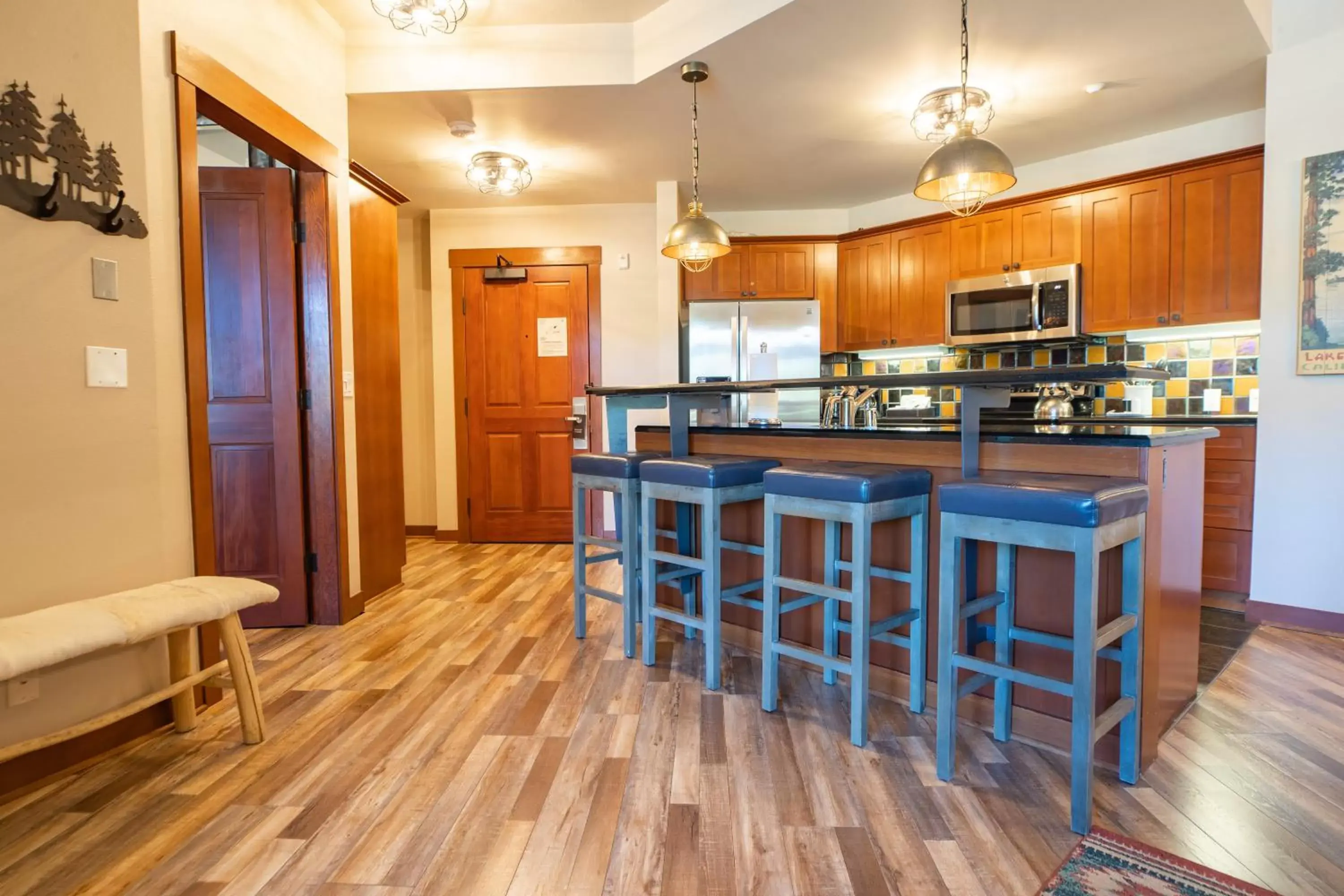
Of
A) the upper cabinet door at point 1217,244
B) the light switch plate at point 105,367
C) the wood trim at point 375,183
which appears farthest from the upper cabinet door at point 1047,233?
the light switch plate at point 105,367

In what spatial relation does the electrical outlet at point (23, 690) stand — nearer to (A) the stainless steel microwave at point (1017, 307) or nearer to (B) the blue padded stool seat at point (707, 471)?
(B) the blue padded stool seat at point (707, 471)

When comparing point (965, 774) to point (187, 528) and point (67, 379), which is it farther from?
point (67, 379)

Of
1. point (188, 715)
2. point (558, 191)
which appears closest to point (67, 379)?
point (188, 715)

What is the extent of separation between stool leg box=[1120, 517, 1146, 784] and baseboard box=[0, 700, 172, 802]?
2557mm

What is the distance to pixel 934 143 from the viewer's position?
12.9 feet

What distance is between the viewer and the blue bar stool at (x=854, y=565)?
6.05 feet

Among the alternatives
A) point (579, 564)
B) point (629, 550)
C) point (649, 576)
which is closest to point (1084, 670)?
point (649, 576)

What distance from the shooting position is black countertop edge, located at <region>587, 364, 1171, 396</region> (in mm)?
1442

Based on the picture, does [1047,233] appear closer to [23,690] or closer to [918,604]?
[918,604]

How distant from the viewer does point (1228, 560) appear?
3.38 metres

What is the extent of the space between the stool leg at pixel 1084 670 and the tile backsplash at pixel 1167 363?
75.8 inches

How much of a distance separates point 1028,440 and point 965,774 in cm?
90

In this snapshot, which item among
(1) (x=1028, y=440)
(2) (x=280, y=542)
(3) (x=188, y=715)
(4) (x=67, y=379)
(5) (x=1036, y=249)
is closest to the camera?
(4) (x=67, y=379)

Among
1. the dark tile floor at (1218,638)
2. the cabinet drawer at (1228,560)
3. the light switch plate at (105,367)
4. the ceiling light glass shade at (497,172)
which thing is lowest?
the dark tile floor at (1218,638)
